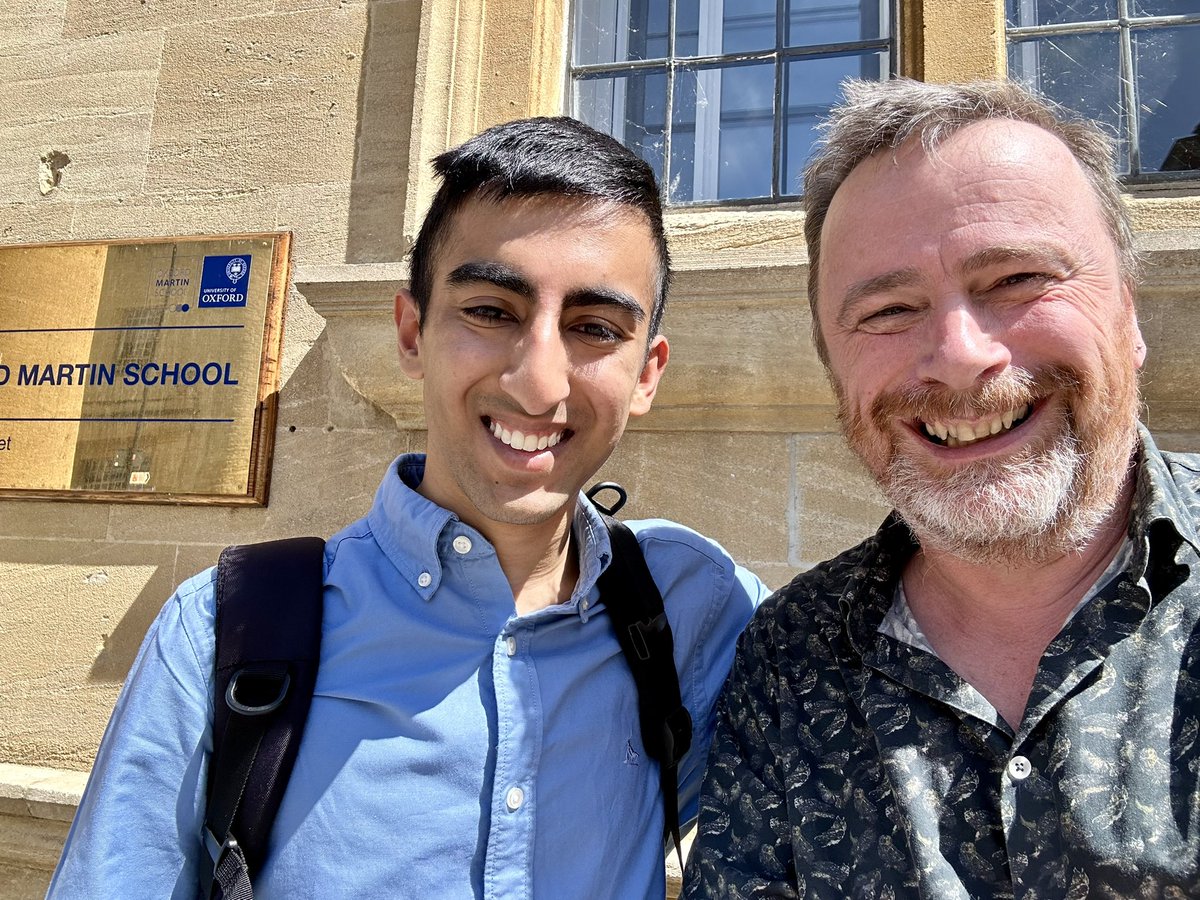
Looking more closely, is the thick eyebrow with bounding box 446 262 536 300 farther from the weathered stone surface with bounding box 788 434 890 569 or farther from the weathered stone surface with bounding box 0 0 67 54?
the weathered stone surface with bounding box 0 0 67 54

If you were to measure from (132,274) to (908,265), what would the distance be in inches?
103

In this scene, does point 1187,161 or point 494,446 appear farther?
point 1187,161

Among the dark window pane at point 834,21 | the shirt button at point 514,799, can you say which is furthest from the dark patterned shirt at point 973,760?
the dark window pane at point 834,21

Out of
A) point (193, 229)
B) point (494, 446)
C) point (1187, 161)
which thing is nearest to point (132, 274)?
point (193, 229)

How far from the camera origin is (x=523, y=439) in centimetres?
133

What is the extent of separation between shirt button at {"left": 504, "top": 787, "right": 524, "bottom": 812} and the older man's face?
0.68 m

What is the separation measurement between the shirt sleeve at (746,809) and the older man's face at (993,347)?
0.36m

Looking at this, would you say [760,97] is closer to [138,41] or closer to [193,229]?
[193,229]

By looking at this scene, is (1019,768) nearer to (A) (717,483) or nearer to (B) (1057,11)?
(A) (717,483)

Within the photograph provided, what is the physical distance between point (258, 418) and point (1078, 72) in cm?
277

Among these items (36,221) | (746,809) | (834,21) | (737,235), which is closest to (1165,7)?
(834,21)

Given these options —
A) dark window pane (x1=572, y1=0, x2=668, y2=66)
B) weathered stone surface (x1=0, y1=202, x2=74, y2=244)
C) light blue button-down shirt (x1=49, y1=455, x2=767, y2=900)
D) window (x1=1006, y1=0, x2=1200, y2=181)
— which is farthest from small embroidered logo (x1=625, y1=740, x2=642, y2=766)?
weathered stone surface (x1=0, y1=202, x2=74, y2=244)

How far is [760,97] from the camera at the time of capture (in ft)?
9.58

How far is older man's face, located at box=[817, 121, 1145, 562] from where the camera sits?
1.20 meters
